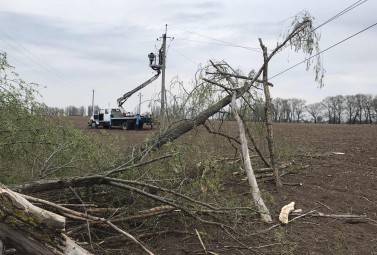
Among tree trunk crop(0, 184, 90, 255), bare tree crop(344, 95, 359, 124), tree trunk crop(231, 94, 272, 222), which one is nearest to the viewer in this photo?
tree trunk crop(0, 184, 90, 255)

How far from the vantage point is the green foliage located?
6098 mm

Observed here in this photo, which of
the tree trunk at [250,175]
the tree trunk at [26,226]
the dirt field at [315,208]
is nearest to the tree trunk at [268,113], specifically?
the dirt field at [315,208]

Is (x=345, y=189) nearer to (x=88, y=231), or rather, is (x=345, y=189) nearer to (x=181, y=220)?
(x=181, y=220)

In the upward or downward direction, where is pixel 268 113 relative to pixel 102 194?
upward

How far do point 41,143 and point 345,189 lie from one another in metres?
5.67

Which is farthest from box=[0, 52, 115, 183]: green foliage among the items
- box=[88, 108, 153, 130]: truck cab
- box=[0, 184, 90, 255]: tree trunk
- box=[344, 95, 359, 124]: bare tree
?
box=[344, 95, 359, 124]: bare tree

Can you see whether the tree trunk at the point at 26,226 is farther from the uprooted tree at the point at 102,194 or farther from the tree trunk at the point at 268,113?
the tree trunk at the point at 268,113

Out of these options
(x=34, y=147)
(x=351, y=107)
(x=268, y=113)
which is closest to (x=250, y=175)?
(x=268, y=113)

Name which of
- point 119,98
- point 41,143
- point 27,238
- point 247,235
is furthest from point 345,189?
point 119,98

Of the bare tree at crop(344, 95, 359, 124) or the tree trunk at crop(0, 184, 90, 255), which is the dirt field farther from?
the bare tree at crop(344, 95, 359, 124)

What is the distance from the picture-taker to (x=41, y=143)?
251 inches

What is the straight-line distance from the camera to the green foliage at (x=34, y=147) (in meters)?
6.10

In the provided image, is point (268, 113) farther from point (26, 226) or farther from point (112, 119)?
point (112, 119)

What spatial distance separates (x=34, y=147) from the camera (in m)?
6.46
